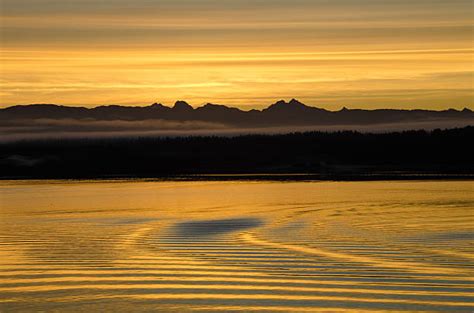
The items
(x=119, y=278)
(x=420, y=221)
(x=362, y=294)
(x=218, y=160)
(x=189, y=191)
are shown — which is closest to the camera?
(x=362, y=294)

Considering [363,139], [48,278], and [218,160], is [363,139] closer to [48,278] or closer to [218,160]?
[218,160]

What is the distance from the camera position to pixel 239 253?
16359mm

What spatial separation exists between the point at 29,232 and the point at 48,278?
18.9 ft

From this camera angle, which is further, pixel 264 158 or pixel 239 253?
pixel 264 158

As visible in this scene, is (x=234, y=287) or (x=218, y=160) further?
(x=218, y=160)

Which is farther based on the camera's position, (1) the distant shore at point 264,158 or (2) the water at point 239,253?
(1) the distant shore at point 264,158

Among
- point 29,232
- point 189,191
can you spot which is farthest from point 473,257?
point 189,191

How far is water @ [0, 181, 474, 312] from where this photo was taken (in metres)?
12.4

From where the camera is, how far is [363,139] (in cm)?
6059

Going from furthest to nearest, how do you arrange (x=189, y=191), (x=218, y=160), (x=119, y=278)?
1. (x=218, y=160)
2. (x=189, y=191)
3. (x=119, y=278)

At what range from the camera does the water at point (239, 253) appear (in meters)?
12.4

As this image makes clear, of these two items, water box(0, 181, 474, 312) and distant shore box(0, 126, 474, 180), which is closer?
water box(0, 181, 474, 312)

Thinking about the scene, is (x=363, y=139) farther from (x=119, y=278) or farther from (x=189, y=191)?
(x=119, y=278)

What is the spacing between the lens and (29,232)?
19.6 m
